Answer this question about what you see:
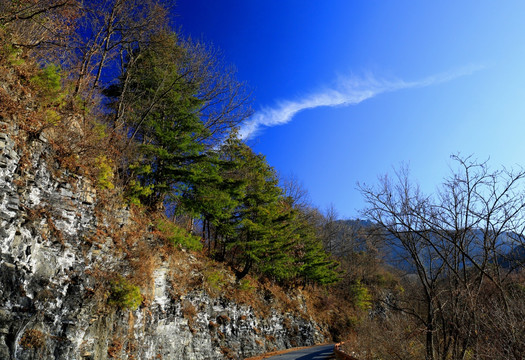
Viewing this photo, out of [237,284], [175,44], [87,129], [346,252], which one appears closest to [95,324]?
[87,129]

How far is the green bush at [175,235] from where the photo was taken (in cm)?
1396

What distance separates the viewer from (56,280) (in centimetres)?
768

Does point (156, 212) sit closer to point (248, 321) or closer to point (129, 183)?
point (129, 183)

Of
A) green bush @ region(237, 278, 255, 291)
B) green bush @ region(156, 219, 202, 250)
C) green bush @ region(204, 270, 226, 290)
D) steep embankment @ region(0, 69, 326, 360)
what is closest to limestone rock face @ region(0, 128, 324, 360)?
steep embankment @ region(0, 69, 326, 360)

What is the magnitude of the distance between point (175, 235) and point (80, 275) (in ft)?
19.0

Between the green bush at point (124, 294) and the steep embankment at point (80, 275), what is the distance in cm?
3

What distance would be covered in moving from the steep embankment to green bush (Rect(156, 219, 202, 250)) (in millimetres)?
415

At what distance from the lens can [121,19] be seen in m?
13.5

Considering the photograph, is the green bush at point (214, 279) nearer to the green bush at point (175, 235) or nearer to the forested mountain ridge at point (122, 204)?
the forested mountain ridge at point (122, 204)

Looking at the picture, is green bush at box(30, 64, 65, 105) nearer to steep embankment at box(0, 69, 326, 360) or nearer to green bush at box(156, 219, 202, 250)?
steep embankment at box(0, 69, 326, 360)

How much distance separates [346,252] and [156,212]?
35475 millimetres

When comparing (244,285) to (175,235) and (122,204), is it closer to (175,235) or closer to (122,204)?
(175,235)

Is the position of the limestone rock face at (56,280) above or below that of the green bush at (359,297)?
above

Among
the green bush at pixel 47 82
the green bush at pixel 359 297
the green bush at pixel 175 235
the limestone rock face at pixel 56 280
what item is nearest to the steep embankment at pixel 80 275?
the limestone rock face at pixel 56 280
